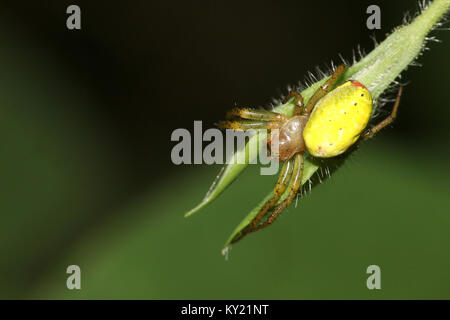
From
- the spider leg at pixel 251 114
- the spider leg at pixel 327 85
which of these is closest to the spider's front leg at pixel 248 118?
the spider leg at pixel 251 114

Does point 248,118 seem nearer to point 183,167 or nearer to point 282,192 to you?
point 282,192

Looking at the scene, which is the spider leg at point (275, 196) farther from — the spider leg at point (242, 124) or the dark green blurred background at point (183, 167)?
the dark green blurred background at point (183, 167)

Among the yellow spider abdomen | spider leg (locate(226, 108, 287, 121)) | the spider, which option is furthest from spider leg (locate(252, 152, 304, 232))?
spider leg (locate(226, 108, 287, 121))

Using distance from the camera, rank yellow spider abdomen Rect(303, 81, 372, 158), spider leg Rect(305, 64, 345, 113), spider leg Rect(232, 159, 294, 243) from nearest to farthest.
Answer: spider leg Rect(305, 64, 345, 113)
yellow spider abdomen Rect(303, 81, 372, 158)
spider leg Rect(232, 159, 294, 243)

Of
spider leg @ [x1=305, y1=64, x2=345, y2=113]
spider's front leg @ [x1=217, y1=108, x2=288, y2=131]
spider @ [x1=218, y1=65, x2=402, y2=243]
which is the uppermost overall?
spider's front leg @ [x1=217, y1=108, x2=288, y2=131]

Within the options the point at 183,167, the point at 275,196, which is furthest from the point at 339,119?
the point at 183,167

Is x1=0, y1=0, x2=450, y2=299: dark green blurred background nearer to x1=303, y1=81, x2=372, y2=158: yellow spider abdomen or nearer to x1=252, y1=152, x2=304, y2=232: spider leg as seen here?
x1=252, y1=152, x2=304, y2=232: spider leg

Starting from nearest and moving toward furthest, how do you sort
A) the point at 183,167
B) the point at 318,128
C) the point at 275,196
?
1. the point at 275,196
2. the point at 318,128
3. the point at 183,167
